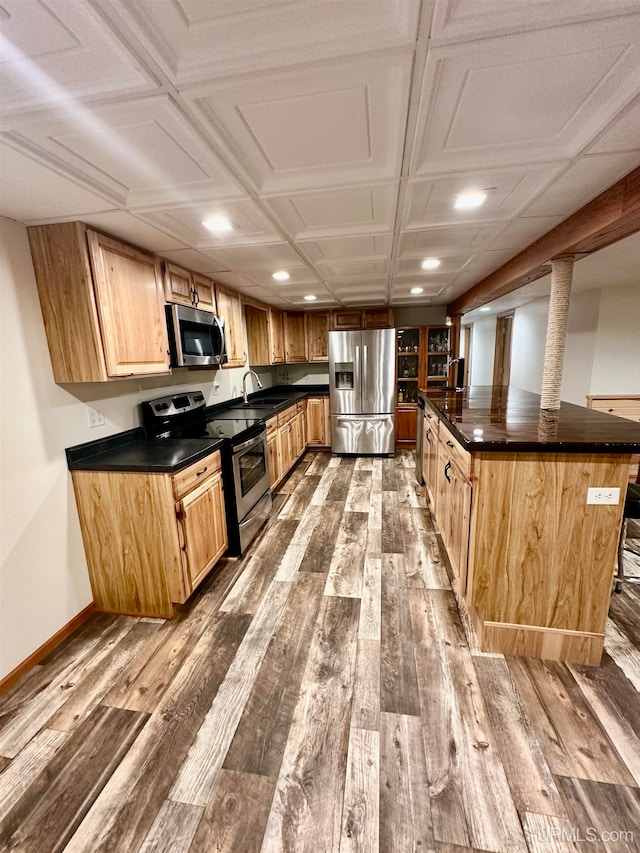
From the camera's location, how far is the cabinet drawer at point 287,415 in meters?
3.88

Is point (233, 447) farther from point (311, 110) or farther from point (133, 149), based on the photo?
point (311, 110)

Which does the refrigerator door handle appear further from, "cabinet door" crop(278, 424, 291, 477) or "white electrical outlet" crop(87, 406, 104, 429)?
"white electrical outlet" crop(87, 406, 104, 429)

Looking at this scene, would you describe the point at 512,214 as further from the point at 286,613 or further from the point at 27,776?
the point at 27,776

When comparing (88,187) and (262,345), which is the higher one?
(88,187)

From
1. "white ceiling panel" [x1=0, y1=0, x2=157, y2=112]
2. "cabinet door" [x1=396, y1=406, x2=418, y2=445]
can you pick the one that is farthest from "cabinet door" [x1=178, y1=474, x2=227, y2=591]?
"cabinet door" [x1=396, y1=406, x2=418, y2=445]

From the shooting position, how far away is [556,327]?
229cm

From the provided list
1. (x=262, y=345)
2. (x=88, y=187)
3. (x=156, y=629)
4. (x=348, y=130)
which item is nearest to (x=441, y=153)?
(x=348, y=130)

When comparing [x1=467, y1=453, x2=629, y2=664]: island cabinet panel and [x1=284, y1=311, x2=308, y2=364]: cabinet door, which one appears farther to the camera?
[x1=284, y1=311, x2=308, y2=364]: cabinet door

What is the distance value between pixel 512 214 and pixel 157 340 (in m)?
2.23

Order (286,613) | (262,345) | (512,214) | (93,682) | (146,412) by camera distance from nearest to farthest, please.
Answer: (93,682) → (512,214) → (286,613) → (146,412) → (262,345)

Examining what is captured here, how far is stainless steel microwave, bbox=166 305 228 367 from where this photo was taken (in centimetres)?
238

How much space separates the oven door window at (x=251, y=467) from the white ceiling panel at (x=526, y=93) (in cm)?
212

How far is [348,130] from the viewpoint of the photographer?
1.18 m

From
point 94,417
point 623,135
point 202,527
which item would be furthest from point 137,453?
point 623,135
